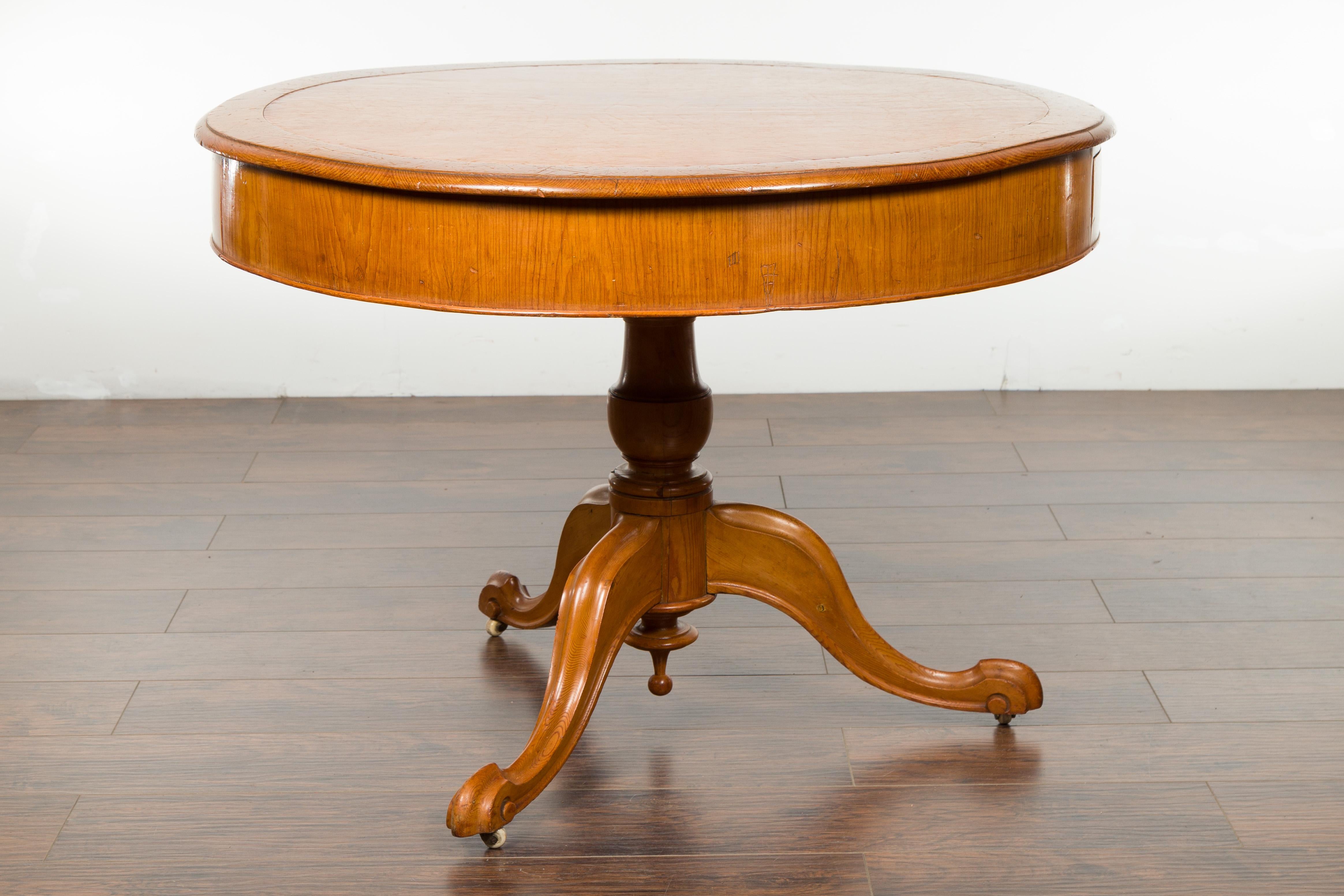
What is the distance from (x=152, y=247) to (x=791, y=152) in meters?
2.00

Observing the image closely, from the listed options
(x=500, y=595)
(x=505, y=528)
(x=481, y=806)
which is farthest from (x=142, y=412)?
(x=481, y=806)

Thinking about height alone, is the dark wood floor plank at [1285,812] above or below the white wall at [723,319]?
below

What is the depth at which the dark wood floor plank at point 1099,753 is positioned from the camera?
1.46m

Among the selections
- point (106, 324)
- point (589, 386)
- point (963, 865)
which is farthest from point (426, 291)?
point (106, 324)

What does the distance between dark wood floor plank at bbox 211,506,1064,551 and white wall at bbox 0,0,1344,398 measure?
644mm

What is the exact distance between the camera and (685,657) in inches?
67.9

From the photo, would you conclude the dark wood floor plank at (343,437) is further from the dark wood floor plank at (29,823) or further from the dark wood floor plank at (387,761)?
the dark wood floor plank at (29,823)

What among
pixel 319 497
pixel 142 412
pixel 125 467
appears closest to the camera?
pixel 319 497

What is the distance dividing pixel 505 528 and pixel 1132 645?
93cm

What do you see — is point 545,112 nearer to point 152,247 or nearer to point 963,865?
point 963,865

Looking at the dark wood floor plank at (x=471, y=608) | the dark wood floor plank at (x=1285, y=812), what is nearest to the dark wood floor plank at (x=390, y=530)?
the dark wood floor plank at (x=471, y=608)

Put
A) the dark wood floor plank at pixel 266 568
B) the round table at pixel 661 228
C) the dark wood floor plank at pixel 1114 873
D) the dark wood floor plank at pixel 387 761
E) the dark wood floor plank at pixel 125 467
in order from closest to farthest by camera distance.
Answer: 1. the round table at pixel 661 228
2. the dark wood floor plank at pixel 1114 873
3. the dark wood floor plank at pixel 387 761
4. the dark wood floor plank at pixel 266 568
5. the dark wood floor plank at pixel 125 467

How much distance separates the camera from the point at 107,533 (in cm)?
210

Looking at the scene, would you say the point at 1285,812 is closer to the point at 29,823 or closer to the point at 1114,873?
the point at 1114,873
